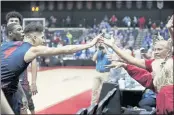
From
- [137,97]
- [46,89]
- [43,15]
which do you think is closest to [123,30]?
[43,15]

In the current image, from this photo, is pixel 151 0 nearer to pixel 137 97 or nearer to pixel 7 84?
pixel 137 97

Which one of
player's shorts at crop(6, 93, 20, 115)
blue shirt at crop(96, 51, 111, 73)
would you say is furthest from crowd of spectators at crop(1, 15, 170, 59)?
player's shorts at crop(6, 93, 20, 115)

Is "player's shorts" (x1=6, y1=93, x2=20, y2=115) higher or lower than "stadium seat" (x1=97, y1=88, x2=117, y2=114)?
higher

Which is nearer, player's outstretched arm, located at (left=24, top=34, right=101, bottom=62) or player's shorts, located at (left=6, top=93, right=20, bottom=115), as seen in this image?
player's outstretched arm, located at (left=24, top=34, right=101, bottom=62)

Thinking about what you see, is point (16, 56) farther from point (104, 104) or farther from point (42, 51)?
point (104, 104)

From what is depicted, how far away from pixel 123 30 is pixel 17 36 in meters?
26.5

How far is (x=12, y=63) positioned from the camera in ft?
13.6

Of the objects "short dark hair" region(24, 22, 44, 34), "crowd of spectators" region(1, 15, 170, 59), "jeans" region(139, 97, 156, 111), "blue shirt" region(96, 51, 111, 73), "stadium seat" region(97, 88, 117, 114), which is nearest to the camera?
"short dark hair" region(24, 22, 44, 34)

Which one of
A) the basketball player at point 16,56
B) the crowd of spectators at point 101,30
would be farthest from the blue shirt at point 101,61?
the crowd of spectators at point 101,30

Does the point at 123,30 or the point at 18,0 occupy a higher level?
the point at 18,0

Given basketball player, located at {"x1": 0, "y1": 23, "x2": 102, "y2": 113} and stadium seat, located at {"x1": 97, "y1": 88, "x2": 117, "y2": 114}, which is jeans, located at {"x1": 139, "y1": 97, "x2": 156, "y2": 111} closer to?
stadium seat, located at {"x1": 97, "y1": 88, "x2": 117, "y2": 114}

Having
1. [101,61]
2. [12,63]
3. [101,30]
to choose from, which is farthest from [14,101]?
[101,30]

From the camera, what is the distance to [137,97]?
6727mm

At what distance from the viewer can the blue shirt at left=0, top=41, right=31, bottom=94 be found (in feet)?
13.5
